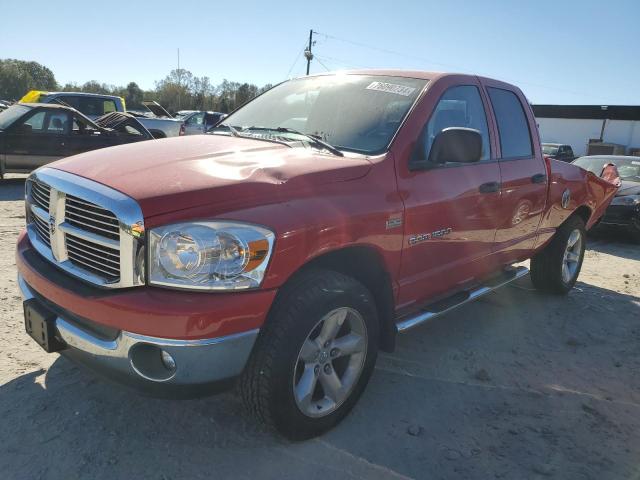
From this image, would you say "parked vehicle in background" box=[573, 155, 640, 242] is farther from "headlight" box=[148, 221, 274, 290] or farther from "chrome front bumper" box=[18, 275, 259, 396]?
"chrome front bumper" box=[18, 275, 259, 396]

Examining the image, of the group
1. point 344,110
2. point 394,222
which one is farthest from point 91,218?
point 344,110

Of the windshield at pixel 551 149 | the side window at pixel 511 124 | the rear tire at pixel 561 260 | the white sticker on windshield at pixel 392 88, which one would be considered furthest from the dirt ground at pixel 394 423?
the windshield at pixel 551 149

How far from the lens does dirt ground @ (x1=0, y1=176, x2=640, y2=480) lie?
8.00 feet

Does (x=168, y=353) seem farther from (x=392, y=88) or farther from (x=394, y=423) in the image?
(x=392, y=88)

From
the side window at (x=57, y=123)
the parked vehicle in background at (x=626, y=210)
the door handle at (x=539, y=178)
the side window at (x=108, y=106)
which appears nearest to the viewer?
the door handle at (x=539, y=178)

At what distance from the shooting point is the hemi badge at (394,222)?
9.12 ft

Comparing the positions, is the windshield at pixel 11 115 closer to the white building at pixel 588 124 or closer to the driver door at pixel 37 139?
the driver door at pixel 37 139

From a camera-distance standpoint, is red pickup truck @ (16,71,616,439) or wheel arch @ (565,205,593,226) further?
wheel arch @ (565,205,593,226)

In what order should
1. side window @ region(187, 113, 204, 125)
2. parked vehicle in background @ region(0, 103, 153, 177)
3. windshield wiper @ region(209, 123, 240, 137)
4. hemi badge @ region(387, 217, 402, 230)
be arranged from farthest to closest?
side window @ region(187, 113, 204, 125) < parked vehicle in background @ region(0, 103, 153, 177) < windshield wiper @ region(209, 123, 240, 137) < hemi badge @ region(387, 217, 402, 230)

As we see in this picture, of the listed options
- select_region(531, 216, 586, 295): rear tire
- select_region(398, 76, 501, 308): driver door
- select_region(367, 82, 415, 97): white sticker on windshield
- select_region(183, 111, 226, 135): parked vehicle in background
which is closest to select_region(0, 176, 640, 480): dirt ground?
select_region(398, 76, 501, 308): driver door

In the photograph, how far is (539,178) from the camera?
4371 millimetres

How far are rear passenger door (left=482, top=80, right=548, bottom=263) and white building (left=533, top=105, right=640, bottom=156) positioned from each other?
119ft

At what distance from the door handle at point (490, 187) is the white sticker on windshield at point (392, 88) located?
84cm

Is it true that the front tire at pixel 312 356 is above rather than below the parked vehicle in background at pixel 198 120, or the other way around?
below
